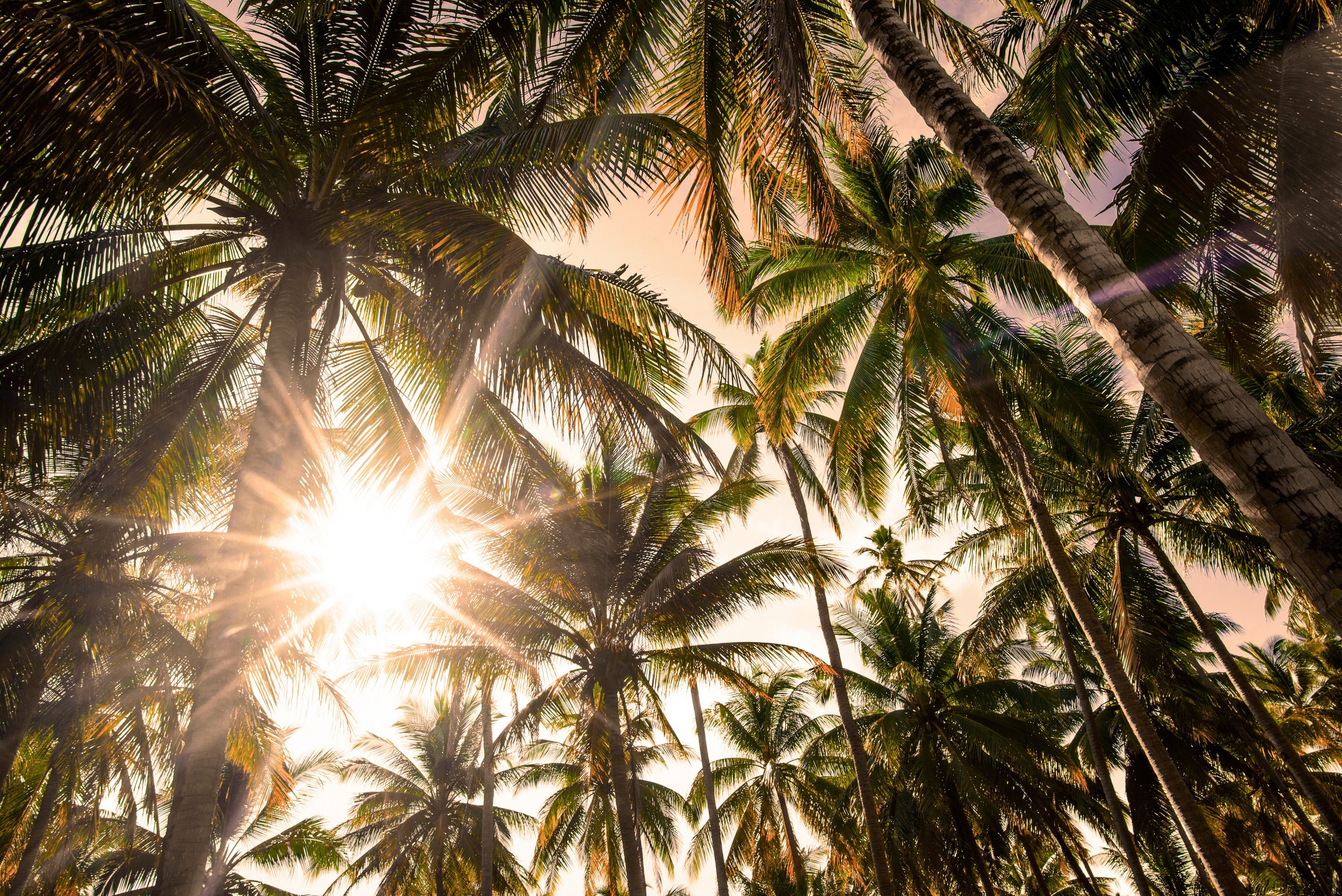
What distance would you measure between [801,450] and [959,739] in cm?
729

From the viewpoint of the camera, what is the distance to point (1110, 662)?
8.38m

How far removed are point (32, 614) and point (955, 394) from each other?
427 inches

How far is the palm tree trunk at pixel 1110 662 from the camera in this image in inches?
296

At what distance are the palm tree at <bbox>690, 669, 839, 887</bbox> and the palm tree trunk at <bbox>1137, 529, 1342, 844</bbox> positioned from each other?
8.94 meters

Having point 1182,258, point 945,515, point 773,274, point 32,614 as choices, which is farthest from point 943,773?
point 32,614

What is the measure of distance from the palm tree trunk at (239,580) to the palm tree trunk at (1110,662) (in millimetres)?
7629

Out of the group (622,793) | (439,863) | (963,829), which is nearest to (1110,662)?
(622,793)

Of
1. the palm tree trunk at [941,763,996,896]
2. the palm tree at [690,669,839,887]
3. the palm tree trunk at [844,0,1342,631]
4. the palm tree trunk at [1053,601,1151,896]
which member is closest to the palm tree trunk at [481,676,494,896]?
the palm tree at [690,669,839,887]

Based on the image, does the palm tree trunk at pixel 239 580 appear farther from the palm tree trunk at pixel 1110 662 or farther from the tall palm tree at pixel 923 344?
the palm tree trunk at pixel 1110 662

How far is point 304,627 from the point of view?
748 cm

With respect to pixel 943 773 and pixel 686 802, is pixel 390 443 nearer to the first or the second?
pixel 943 773

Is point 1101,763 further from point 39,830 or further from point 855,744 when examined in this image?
point 39,830

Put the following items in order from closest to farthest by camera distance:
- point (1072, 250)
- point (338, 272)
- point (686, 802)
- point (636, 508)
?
point (1072, 250), point (338, 272), point (636, 508), point (686, 802)

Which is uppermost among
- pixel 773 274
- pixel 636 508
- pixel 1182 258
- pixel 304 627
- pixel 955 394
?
pixel 773 274
